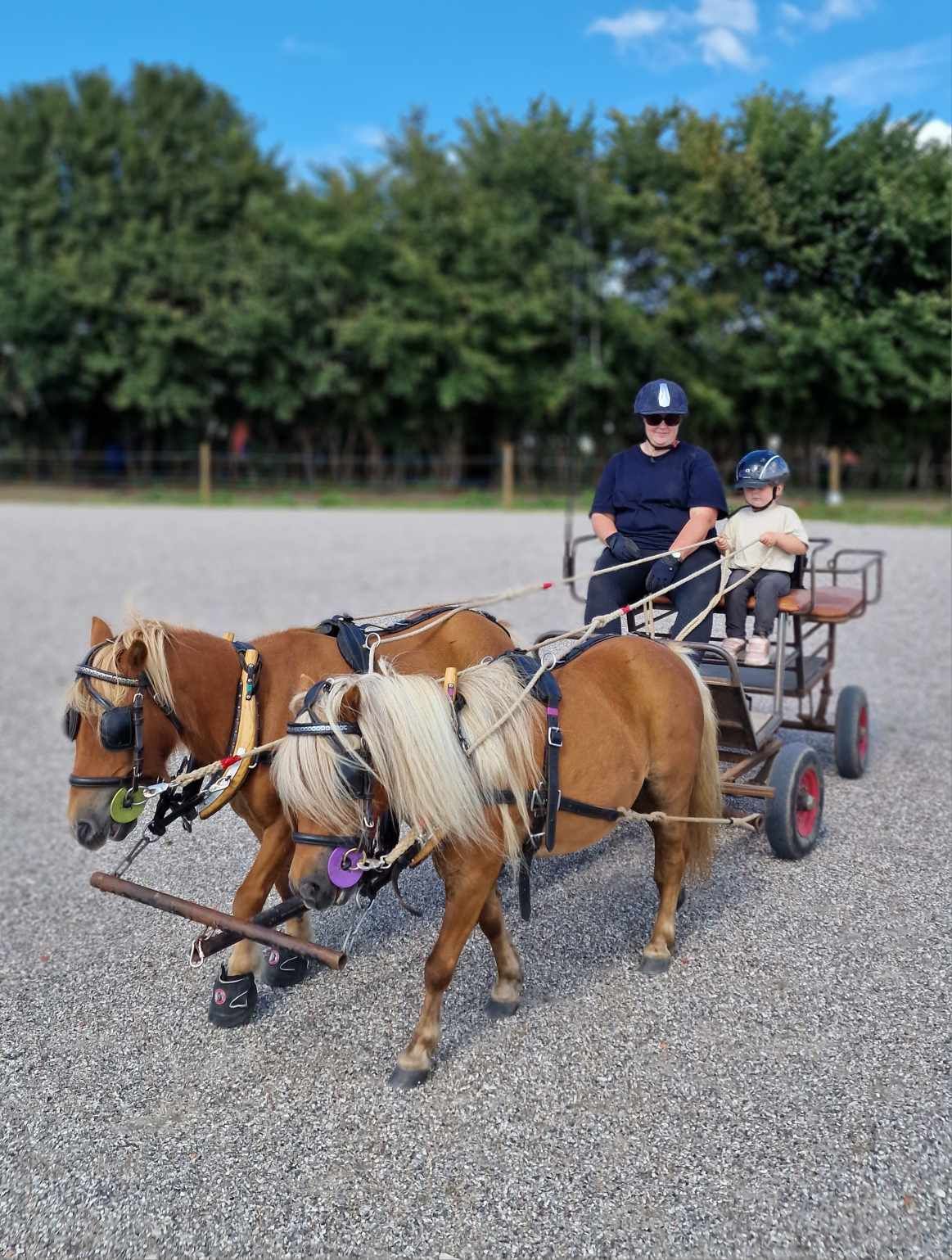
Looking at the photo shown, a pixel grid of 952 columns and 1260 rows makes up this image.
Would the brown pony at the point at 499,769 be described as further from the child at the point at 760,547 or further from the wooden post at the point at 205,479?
the wooden post at the point at 205,479

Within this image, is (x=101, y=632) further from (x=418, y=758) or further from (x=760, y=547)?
(x=760, y=547)

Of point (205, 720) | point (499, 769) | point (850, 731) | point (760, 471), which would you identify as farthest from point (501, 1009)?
point (850, 731)

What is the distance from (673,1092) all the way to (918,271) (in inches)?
674

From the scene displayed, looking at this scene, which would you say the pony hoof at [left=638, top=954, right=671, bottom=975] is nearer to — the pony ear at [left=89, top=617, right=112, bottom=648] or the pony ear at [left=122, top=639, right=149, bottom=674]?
the pony ear at [left=122, top=639, right=149, bottom=674]

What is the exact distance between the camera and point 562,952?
13.3ft

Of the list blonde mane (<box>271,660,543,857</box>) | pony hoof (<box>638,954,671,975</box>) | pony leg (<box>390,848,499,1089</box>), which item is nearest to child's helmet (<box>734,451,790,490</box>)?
pony hoof (<box>638,954,671,975</box>)

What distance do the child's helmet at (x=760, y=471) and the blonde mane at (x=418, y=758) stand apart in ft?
8.31

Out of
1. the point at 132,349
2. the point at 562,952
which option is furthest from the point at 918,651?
the point at 132,349

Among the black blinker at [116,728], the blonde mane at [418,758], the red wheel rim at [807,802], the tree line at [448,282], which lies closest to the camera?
the blonde mane at [418,758]

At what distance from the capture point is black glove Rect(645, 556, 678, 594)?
5047mm

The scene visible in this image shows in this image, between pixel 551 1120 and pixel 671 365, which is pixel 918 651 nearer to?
pixel 551 1120

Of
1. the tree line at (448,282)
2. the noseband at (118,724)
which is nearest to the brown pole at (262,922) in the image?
the noseband at (118,724)

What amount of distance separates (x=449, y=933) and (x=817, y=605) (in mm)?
3311

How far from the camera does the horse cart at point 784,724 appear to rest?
471 centimetres
